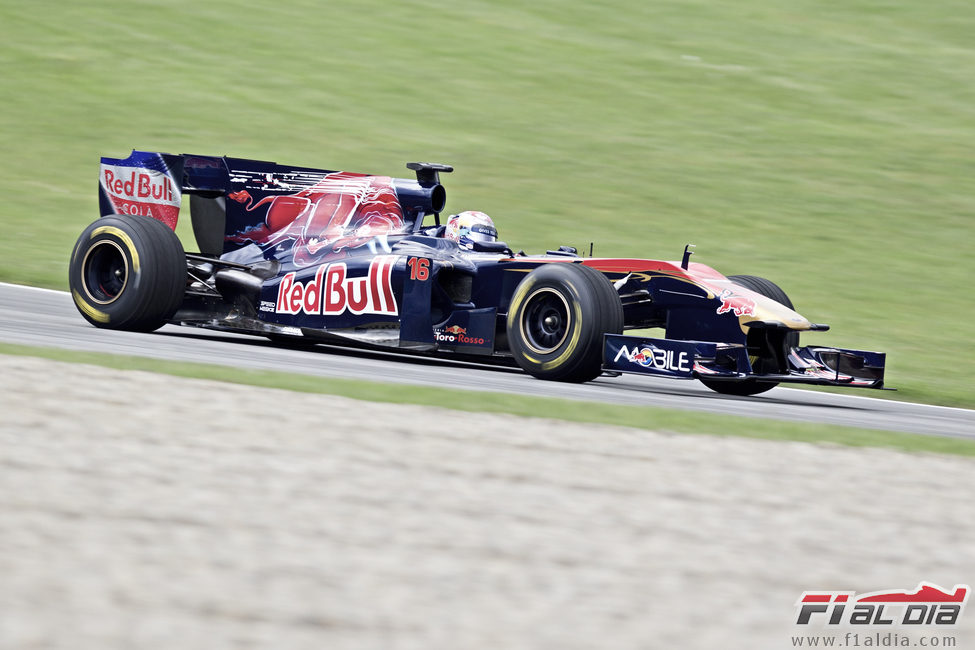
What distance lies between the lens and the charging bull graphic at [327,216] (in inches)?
434

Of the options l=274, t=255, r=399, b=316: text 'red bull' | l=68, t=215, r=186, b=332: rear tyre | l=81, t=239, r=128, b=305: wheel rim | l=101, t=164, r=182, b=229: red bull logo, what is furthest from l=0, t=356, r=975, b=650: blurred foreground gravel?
l=101, t=164, r=182, b=229: red bull logo

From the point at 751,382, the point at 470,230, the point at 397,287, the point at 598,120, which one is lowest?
the point at 751,382

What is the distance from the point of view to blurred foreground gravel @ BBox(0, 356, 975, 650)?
377 cm

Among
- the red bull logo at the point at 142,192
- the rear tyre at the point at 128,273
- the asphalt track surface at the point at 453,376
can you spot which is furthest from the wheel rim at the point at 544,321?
the red bull logo at the point at 142,192

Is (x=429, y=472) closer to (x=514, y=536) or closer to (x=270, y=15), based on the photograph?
(x=514, y=536)

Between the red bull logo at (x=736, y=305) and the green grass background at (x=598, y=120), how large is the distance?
11.7ft

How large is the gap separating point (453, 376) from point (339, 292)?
1.36 m

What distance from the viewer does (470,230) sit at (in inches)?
419

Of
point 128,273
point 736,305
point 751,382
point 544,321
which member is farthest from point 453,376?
point 128,273

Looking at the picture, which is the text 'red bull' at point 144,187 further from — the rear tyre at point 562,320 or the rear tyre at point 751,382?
the rear tyre at point 751,382

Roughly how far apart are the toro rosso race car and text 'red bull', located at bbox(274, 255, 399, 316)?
0.5 inches

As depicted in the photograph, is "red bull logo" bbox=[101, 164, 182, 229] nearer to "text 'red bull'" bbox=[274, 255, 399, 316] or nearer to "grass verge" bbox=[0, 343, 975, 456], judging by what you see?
"text 'red bull'" bbox=[274, 255, 399, 316]

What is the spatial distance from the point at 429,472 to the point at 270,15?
847 inches

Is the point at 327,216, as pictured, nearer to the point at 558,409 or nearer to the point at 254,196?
the point at 254,196
